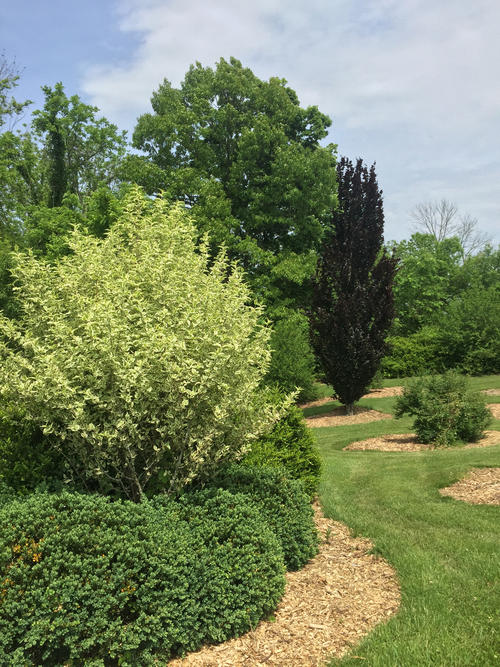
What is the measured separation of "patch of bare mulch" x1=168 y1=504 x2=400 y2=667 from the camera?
3.67 meters

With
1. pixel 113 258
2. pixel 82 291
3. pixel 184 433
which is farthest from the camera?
pixel 113 258

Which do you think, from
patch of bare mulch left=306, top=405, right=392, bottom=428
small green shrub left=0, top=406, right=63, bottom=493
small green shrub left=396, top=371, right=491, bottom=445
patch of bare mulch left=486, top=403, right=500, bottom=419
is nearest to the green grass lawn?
small green shrub left=396, top=371, right=491, bottom=445

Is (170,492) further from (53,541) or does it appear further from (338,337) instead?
(338,337)

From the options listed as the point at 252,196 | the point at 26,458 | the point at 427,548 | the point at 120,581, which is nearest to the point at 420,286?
the point at 252,196

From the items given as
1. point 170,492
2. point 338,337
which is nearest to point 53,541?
point 170,492

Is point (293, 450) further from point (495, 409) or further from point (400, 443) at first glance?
point (495, 409)

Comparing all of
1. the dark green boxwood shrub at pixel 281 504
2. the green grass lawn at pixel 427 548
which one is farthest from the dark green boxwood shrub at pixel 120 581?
the green grass lawn at pixel 427 548

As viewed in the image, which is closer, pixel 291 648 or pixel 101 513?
pixel 291 648

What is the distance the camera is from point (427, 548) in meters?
5.17

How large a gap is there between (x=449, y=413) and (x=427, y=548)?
250 inches

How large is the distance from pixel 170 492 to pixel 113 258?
3213mm

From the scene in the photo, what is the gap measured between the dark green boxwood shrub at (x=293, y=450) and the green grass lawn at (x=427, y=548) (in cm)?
50

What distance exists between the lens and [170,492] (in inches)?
197

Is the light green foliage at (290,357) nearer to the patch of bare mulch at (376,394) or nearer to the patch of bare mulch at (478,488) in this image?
the patch of bare mulch at (376,394)
